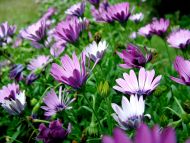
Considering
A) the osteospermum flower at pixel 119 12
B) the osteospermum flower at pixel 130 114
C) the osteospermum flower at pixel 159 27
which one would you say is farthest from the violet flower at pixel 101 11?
the osteospermum flower at pixel 130 114

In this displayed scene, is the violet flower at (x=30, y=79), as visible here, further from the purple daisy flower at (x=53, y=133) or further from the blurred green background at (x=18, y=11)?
the blurred green background at (x=18, y=11)

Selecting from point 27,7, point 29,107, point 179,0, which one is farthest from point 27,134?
point 27,7

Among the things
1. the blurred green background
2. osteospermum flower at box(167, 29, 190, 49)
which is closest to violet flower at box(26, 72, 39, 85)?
osteospermum flower at box(167, 29, 190, 49)

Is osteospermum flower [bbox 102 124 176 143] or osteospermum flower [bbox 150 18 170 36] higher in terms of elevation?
osteospermum flower [bbox 150 18 170 36]

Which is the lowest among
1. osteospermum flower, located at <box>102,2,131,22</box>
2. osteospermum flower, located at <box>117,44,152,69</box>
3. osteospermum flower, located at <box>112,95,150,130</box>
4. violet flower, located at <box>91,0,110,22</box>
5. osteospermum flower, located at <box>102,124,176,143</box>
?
osteospermum flower, located at <box>102,124,176,143</box>

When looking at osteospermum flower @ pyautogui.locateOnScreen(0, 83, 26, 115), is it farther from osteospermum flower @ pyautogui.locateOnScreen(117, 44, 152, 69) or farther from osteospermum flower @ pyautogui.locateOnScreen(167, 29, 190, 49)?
osteospermum flower @ pyautogui.locateOnScreen(167, 29, 190, 49)

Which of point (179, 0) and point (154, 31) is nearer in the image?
point (154, 31)

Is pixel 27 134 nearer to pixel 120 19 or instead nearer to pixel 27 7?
pixel 120 19
